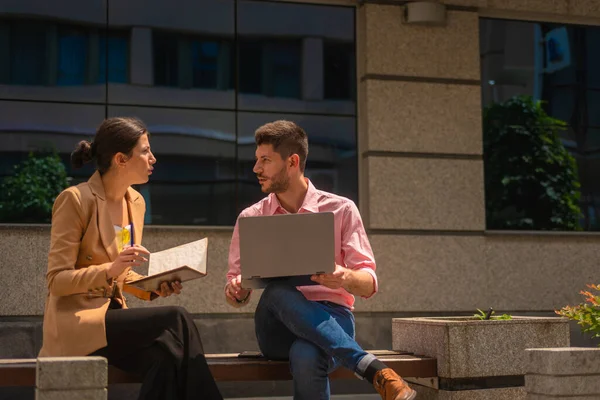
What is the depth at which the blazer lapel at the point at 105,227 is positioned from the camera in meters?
5.03

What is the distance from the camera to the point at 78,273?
480 cm

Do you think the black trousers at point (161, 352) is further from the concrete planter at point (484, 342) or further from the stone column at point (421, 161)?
the stone column at point (421, 161)

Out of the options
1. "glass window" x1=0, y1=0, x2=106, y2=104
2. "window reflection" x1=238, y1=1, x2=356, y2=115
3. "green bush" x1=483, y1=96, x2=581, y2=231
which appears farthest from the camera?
"green bush" x1=483, y1=96, x2=581, y2=231

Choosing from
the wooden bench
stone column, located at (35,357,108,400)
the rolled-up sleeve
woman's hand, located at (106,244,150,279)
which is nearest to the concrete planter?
the wooden bench

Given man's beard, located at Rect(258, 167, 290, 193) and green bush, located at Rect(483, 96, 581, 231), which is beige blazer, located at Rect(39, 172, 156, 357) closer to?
man's beard, located at Rect(258, 167, 290, 193)

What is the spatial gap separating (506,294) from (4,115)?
17.3ft

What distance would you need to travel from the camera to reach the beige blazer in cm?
482

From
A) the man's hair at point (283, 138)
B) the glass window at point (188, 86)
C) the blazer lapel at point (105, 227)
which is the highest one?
the glass window at point (188, 86)

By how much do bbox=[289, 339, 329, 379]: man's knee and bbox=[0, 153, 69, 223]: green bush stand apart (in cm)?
431

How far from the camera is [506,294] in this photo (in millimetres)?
9734

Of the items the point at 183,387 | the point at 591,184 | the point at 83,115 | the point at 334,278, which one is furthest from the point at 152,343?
the point at 591,184

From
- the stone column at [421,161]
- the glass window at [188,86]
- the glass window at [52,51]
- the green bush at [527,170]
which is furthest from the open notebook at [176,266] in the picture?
the green bush at [527,170]

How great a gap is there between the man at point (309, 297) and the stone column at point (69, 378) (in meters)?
1.05

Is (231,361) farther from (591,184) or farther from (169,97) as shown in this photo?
(591,184)
